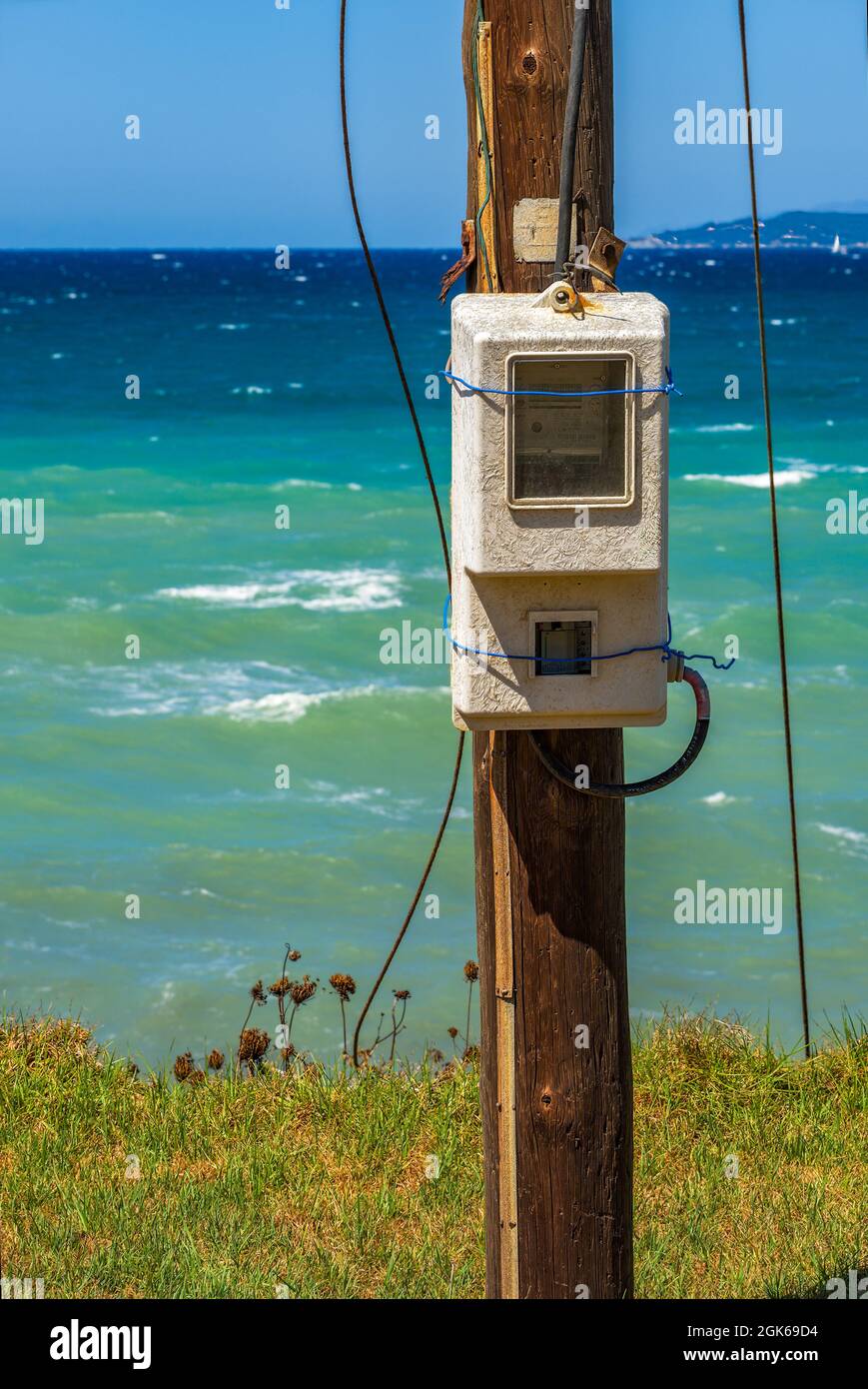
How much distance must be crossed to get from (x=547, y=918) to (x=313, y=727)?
9.28 metres

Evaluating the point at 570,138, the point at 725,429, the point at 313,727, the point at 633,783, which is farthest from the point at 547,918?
the point at 725,429

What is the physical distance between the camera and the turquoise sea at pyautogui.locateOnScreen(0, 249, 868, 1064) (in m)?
7.69

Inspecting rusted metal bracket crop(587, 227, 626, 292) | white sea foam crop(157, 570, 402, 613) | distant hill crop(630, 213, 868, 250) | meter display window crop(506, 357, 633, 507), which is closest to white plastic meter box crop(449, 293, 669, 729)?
meter display window crop(506, 357, 633, 507)

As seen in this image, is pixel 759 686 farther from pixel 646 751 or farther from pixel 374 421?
pixel 374 421

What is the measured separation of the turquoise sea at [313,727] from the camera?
303 inches

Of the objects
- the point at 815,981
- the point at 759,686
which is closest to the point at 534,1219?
the point at 815,981

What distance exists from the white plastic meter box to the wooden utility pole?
0.24 meters

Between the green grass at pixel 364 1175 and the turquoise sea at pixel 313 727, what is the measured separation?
180cm

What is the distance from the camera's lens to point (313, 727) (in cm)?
1211

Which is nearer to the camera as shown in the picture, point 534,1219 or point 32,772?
point 534,1219

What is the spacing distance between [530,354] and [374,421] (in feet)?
90.9

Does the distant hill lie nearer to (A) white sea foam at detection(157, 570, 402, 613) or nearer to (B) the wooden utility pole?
(A) white sea foam at detection(157, 570, 402, 613)

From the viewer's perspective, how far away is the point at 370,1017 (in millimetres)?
6691

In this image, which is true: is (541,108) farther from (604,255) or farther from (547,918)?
(547,918)
